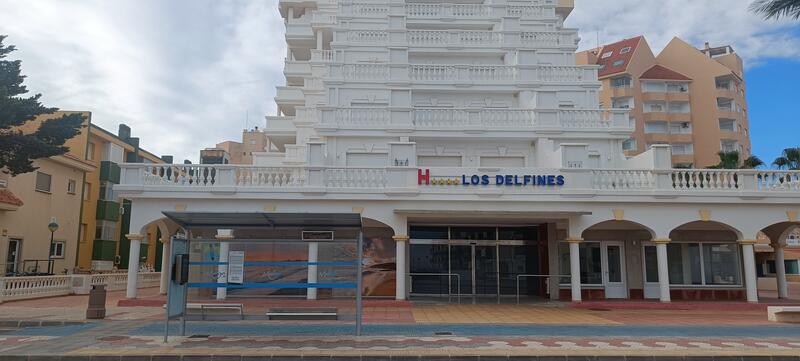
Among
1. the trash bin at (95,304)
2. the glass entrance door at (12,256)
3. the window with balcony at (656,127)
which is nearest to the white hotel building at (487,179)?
the trash bin at (95,304)

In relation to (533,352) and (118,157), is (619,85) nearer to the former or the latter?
(118,157)

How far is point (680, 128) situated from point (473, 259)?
46255mm

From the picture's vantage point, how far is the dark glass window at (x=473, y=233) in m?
20.0

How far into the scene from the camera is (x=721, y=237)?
19.5m

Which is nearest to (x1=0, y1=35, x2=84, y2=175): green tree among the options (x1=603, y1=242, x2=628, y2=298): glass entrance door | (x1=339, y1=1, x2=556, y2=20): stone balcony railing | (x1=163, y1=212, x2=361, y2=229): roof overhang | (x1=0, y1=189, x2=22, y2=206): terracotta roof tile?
(x1=0, y1=189, x2=22, y2=206): terracotta roof tile

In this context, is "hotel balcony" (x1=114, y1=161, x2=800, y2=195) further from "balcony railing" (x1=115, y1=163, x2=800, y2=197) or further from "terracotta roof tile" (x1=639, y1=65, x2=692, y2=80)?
"terracotta roof tile" (x1=639, y1=65, x2=692, y2=80)

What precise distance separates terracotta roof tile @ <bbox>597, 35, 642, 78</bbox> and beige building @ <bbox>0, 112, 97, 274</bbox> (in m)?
47.6

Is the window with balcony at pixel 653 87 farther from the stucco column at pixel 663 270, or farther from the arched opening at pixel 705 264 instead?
the stucco column at pixel 663 270

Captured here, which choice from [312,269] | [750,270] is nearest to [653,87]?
Result: [750,270]

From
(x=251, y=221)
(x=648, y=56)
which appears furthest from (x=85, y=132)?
(x=648, y=56)

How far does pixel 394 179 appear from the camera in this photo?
17094 mm

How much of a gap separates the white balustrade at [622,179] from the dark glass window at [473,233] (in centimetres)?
435

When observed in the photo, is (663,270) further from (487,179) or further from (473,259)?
(473,259)

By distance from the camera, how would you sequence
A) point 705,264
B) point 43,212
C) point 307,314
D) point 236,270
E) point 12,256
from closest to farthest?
point 236,270
point 307,314
point 705,264
point 12,256
point 43,212
